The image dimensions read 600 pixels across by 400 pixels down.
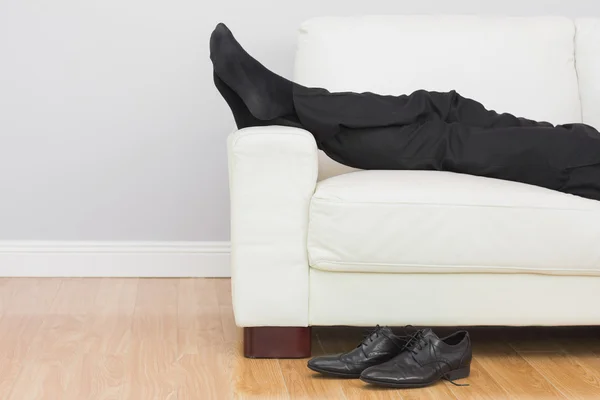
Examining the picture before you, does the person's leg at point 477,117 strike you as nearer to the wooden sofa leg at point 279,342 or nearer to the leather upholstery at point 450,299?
the leather upholstery at point 450,299

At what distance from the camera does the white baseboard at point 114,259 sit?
316 centimetres

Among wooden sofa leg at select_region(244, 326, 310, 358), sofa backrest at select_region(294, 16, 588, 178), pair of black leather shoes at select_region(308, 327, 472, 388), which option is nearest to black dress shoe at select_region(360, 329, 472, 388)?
pair of black leather shoes at select_region(308, 327, 472, 388)

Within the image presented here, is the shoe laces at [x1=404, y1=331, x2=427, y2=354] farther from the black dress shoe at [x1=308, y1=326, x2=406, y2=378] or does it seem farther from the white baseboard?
the white baseboard

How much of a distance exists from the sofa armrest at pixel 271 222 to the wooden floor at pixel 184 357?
0.49 feet

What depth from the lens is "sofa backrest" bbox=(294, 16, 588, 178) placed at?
279cm

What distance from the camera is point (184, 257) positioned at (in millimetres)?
3227

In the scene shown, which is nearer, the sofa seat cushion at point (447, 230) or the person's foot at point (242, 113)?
the sofa seat cushion at point (447, 230)

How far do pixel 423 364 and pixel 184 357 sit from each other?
24.3 inches

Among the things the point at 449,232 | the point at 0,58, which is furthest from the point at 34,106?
the point at 449,232

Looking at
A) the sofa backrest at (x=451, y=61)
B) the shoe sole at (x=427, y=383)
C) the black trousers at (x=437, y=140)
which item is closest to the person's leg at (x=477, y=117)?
the black trousers at (x=437, y=140)

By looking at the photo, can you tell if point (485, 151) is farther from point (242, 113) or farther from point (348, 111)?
point (242, 113)

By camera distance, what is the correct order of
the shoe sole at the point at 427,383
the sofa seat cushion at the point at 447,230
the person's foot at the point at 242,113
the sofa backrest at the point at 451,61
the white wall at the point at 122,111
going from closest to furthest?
the shoe sole at the point at 427,383 < the sofa seat cushion at the point at 447,230 < the person's foot at the point at 242,113 < the sofa backrest at the point at 451,61 < the white wall at the point at 122,111

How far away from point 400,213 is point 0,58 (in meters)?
1.72

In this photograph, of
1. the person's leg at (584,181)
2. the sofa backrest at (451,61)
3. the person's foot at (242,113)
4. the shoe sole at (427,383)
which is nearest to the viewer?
the shoe sole at (427,383)
